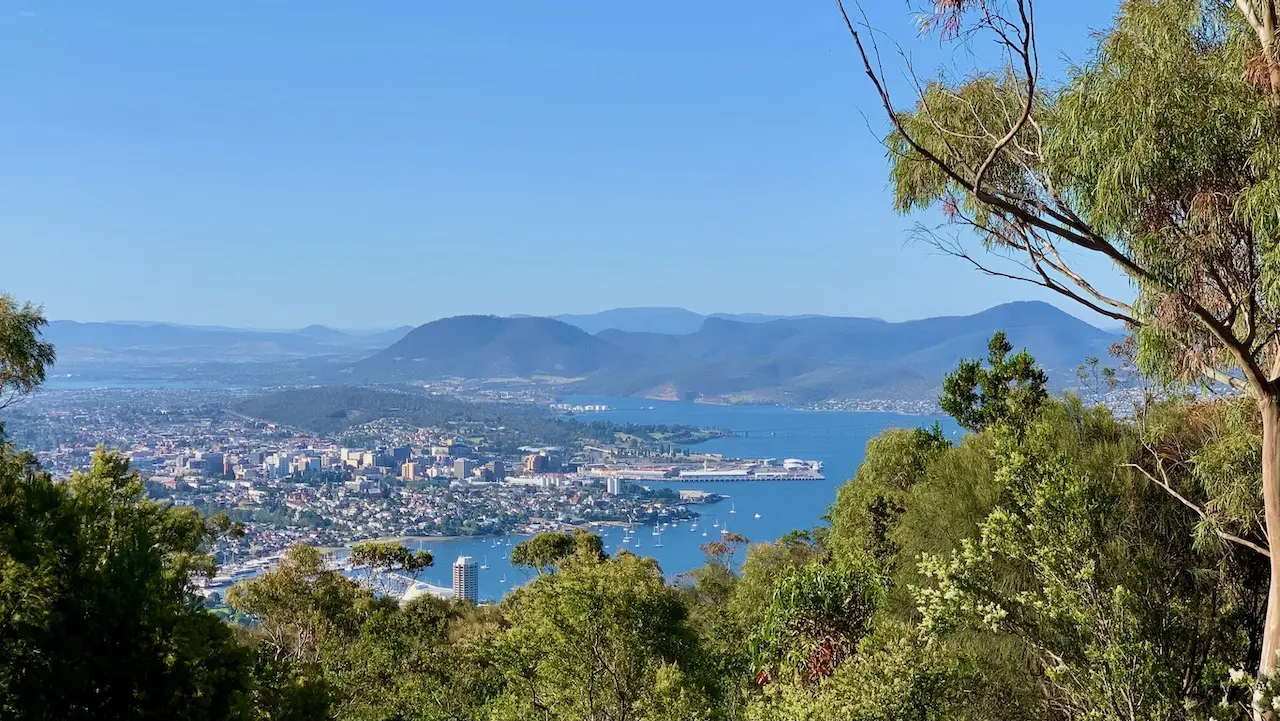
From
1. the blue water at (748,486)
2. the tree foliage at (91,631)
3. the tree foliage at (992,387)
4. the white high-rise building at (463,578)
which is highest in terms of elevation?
the tree foliage at (992,387)

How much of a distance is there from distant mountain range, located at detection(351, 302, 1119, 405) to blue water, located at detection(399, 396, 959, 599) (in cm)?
1128

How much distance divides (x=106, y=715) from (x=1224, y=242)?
4.53 m

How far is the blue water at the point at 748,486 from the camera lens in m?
36.8

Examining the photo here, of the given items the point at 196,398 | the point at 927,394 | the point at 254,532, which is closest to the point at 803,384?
the point at 927,394

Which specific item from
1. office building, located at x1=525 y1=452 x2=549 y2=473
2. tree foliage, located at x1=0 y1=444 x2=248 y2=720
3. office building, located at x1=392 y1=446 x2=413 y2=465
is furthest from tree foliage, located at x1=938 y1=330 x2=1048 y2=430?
office building, located at x1=392 y1=446 x2=413 y2=465

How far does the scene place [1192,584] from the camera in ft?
21.2

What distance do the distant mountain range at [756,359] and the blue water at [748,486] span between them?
11.3 metres

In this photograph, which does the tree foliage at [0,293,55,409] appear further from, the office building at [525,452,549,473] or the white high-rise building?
the office building at [525,452,549,473]

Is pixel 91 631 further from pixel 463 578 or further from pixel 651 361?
pixel 651 361

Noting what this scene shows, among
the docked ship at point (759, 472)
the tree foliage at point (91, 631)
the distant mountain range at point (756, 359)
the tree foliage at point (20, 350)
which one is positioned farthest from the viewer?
the distant mountain range at point (756, 359)

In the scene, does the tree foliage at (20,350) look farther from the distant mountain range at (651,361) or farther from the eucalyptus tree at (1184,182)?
the distant mountain range at (651,361)

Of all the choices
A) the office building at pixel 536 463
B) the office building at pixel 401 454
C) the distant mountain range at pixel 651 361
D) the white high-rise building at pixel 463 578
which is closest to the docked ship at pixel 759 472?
the office building at pixel 536 463

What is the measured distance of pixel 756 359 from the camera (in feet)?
500

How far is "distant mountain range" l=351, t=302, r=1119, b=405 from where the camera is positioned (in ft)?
417
